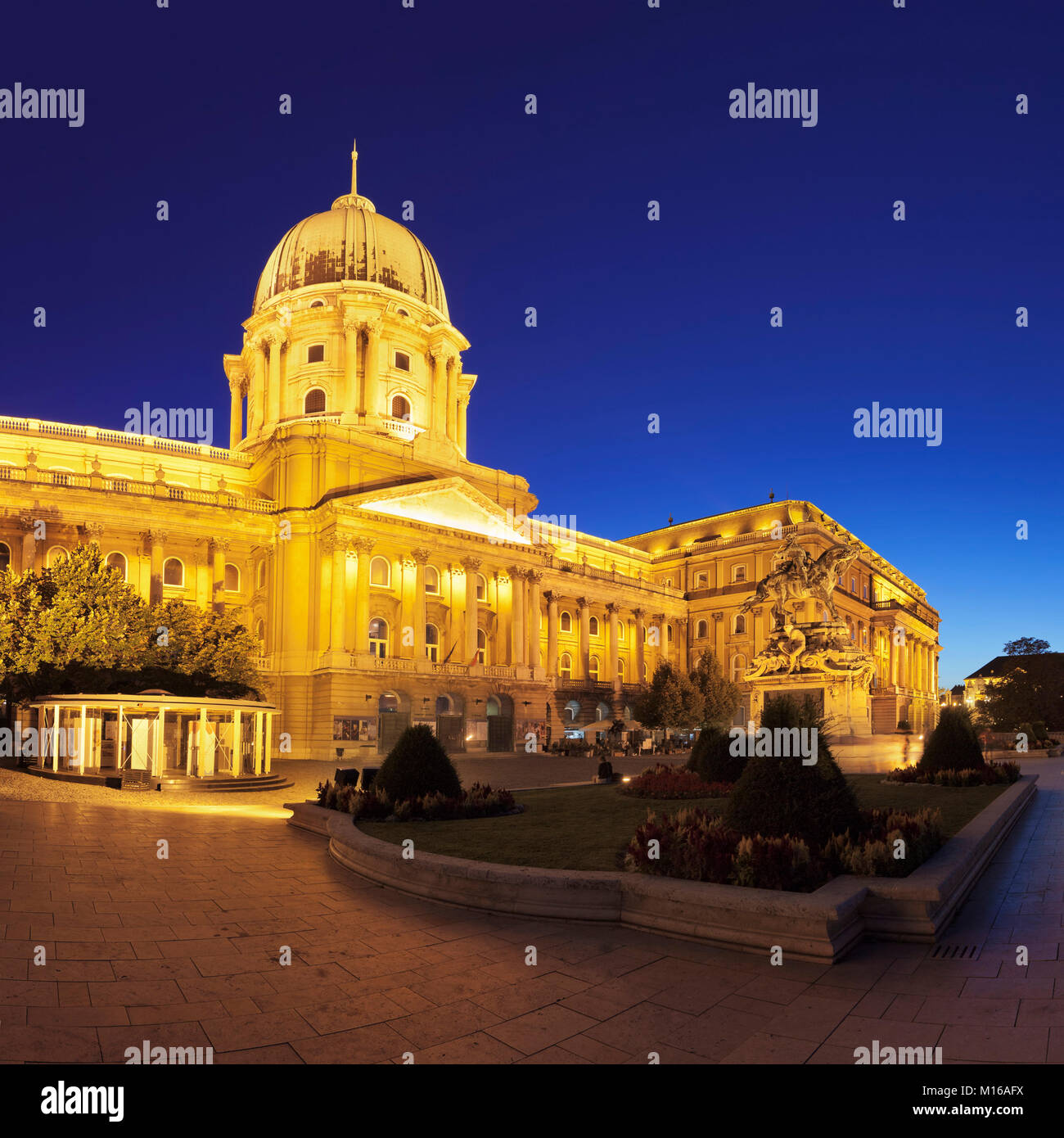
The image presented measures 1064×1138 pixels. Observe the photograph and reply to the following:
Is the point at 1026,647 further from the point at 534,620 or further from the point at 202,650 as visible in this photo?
the point at 202,650

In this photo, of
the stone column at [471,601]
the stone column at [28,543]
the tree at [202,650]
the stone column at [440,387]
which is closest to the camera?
the tree at [202,650]

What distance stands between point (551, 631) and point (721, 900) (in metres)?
64.7

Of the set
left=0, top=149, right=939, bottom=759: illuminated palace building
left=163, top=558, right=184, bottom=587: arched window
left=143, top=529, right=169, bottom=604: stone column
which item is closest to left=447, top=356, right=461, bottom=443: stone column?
left=0, top=149, right=939, bottom=759: illuminated palace building

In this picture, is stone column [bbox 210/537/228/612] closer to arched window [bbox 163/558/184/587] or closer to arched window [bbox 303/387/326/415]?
arched window [bbox 163/558/184/587]

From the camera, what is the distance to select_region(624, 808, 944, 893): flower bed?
912 centimetres

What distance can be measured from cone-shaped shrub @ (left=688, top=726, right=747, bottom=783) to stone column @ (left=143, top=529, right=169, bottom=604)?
3898cm

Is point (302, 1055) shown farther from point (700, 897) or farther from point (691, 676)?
point (691, 676)

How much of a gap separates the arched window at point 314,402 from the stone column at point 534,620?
22238 millimetres

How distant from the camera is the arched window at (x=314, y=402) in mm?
69875

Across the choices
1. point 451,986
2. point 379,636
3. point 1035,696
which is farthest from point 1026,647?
point 451,986

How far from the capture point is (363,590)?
2137 inches

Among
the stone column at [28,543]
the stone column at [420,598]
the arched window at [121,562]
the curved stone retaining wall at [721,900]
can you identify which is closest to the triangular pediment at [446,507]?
the stone column at [420,598]

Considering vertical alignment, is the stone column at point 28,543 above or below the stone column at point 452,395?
below

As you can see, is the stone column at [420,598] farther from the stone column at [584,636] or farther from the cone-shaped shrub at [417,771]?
the cone-shaped shrub at [417,771]
